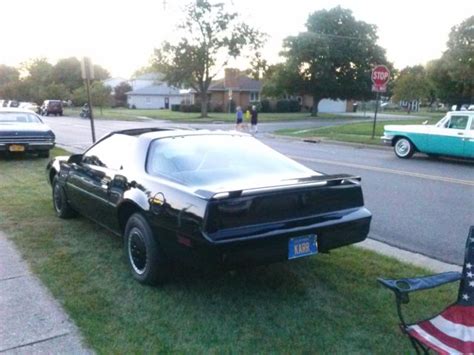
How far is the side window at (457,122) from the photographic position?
13720 millimetres

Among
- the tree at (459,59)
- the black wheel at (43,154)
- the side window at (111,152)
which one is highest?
the tree at (459,59)

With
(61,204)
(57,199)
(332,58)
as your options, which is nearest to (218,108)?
(332,58)

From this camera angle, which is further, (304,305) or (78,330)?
(304,305)

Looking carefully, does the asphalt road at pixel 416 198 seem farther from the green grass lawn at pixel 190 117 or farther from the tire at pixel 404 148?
the green grass lawn at pixel 190 117

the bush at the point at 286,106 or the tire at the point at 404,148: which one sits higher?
the tire at the point at 404,148

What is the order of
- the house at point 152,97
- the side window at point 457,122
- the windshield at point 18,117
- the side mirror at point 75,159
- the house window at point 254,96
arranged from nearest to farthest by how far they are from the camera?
the side mirror at point 75,159 < the side window at point 457,122 < the windshield at point 18,117 < the house window at point 254,96 < the house at point 152,97

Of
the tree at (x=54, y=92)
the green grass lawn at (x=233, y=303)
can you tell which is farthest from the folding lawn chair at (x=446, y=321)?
the tree at (x=54, y=92)

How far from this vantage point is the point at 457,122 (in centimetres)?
1396

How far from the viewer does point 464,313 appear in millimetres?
2990

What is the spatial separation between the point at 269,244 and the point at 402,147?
41.5 ft

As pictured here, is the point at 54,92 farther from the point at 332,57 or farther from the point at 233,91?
the point at 332,57

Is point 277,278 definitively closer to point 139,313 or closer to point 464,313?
point 139,313

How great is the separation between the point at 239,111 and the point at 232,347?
26.6m

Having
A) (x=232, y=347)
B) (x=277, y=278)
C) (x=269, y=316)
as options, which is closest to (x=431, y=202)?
(x=277, y=278)
